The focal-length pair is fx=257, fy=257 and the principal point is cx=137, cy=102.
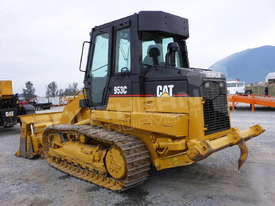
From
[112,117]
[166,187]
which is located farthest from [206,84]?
[166,187]

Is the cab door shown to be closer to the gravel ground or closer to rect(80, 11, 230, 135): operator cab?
rect(80, 11, 230, 135): operator cab

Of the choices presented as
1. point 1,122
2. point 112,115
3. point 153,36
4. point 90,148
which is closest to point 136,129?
point 112,115

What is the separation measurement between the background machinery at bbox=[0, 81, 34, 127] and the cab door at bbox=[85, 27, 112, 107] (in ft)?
24.5

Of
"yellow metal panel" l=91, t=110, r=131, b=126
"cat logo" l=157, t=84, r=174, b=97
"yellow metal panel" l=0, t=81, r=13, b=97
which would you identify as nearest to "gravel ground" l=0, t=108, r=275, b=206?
"yellow metal panel" l=91, t=110, r=131, b=126

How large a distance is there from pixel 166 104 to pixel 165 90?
230mm

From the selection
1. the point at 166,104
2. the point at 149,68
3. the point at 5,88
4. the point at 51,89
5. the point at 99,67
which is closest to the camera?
the point at 166,104

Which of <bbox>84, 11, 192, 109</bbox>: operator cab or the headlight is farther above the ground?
<bbox>84, 11, 192, 109</bbox>: operator cab

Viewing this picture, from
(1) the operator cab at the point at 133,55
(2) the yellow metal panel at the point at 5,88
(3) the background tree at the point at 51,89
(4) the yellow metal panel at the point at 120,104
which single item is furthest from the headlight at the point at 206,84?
(3) the background tree at the point at 51,89

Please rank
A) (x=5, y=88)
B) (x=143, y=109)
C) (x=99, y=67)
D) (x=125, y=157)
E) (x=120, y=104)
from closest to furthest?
(x=125, y=157) → (x=143, y=109) → (x=120, y=104) → (x=99, y=67) → (x=5, y=88)

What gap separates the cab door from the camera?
4.85 metres

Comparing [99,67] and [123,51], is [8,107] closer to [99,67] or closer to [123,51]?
[99,67]

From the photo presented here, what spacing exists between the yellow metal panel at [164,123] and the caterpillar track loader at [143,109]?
0.6 inches

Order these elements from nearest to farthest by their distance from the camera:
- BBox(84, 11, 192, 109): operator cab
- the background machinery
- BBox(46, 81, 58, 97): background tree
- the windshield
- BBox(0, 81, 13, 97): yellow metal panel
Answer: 1. BBox(84, 11, 192, 109): operator cab
2. the windshield
3. the background machinery
4. BBox(0, 81, 13, 97): yellow metal panel
5. BBox(46, 81, 58, 97): background tree

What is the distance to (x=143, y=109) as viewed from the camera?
430cm
